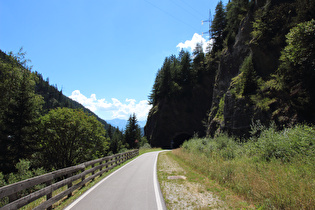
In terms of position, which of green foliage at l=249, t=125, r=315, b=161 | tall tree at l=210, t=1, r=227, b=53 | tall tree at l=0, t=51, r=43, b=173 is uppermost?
tall tree at l=210, t=1, r=227, b=53

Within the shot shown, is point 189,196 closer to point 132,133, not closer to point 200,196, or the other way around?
point 200,196

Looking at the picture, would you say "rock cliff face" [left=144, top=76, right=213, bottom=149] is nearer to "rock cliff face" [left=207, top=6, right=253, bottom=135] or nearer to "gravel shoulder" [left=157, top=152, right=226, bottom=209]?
"rock cliff face" [left=207, top=6, right=253, bottom=135]

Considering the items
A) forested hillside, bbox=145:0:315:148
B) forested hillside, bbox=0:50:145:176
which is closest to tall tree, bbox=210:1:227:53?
forested hillside, bbox=145:0:315:148

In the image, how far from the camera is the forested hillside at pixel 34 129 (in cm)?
1705

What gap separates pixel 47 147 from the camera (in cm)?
2162

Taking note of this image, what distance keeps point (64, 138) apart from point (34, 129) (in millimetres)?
4300

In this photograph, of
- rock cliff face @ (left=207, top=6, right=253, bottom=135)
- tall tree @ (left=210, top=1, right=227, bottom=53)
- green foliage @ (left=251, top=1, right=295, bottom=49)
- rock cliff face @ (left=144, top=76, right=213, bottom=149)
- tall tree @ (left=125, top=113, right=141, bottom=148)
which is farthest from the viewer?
rock cliff face @ (left=144, top=76, right=213, bottom=149)

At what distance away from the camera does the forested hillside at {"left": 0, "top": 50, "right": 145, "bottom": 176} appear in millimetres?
17047

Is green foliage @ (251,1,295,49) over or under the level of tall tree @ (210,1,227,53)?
under

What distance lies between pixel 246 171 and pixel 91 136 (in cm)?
2398

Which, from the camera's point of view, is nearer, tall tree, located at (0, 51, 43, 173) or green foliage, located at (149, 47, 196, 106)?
tall tree, located at (0, 51, 43, 173)

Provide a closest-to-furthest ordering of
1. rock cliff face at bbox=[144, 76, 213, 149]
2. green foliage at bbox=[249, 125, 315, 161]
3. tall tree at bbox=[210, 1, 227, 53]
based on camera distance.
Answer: green foliage at bbox=[249, 125, 315, 161]
tall tree at bbox=[210, 1, 227, 53]
rock cliff face at bbox=[144, 76, 213, 149]

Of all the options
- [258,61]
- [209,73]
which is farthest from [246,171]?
[209,73]

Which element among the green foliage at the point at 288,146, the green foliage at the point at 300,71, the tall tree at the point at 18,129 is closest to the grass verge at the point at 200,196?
the green foliage at the point at 288,146
